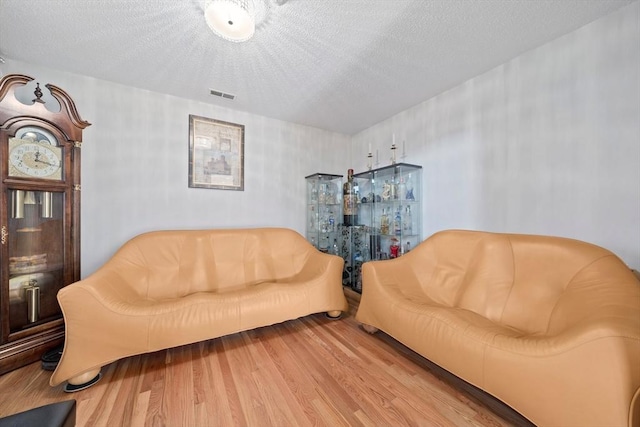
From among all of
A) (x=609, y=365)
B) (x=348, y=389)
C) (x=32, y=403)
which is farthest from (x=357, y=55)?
(x=32, y=403)

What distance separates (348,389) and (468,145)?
2319 mm

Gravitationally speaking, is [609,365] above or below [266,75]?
below

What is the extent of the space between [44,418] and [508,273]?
8.21ft

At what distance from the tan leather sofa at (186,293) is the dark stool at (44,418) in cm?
77

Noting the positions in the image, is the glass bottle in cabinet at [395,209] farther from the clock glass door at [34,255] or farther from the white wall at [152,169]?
the clock glass door at [34,255]

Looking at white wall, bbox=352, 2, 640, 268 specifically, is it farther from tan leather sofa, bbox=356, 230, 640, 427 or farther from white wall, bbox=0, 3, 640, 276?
tan leather sofa, bbox=356, 230, 640, 427

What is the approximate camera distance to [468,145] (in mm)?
2180

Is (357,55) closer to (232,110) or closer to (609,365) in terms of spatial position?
(232,110)

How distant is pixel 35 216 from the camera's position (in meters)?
1.73

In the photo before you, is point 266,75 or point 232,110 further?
point 232,110

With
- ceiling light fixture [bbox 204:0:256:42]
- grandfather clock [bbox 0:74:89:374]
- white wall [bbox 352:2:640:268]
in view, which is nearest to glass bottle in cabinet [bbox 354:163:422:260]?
white wall [bbox 352:2:640:268]

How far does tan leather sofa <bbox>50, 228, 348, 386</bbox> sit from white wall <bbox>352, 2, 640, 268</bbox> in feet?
5.08

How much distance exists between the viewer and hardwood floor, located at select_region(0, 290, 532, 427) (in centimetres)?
118

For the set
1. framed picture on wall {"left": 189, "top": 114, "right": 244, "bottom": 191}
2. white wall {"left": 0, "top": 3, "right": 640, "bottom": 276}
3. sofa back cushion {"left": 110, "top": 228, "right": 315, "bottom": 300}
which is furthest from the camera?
framed picture on wall {"left": 189, "top": 114, "right": 244, "bottom": 191}
